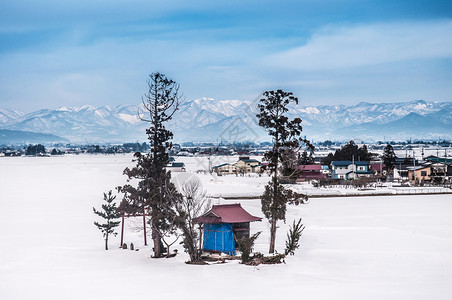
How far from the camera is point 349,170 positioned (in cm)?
7612

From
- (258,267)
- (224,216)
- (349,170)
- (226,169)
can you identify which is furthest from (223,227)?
(226,169)

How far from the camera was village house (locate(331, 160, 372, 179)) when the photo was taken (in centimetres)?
7594

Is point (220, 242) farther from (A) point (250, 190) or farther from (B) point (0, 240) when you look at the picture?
(A) point (250, 190)

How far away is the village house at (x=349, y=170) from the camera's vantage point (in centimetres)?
7594

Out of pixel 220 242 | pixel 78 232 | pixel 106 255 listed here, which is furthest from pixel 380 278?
pixel 78 232

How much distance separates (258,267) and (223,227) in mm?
2787

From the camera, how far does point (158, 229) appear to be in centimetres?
2336

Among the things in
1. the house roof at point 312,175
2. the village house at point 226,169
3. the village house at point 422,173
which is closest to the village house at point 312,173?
the house roof at point 312,175

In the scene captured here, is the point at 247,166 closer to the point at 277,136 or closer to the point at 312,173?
the point at 312,173

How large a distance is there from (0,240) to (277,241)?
14107mm

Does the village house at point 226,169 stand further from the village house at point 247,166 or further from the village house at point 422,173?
the village house at point 422,173

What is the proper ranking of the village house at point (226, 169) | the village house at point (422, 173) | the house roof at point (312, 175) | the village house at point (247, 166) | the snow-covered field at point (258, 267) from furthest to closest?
the village house at point (247, 166) < the village house at point (226, 169) < the house roof at point (312, 175) < the village house at point (422, 173) < the snow-covered field at point (258, 267)

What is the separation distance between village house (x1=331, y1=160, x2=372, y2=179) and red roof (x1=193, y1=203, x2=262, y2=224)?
54619mm

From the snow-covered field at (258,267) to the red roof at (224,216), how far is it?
188 centimetres
